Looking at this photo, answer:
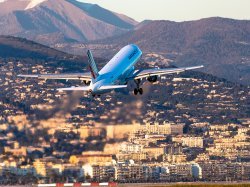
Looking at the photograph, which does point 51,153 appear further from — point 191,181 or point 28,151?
point 191,181

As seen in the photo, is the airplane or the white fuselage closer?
the airplane

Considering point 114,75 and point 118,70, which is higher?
point 118,70

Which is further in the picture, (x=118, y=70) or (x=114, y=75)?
(x=118, y=70)

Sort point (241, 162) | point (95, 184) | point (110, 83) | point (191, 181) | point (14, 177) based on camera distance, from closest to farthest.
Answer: point (110, 83)
point (14, 177)
point (95, 184)
point (191, 181)
point (241, 162)

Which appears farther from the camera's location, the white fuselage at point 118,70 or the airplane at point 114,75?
the white fuselage at point 118,70

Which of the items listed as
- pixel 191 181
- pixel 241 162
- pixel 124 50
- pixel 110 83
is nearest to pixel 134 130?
pixel 110 83
